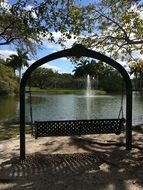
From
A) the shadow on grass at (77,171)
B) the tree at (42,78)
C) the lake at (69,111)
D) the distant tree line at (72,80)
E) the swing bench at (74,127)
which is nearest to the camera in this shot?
the shadow on grass at (77,171)

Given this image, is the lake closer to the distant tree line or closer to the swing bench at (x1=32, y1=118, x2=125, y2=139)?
the swing bench at (x1=32, y1=118, x2=125, y2=139)

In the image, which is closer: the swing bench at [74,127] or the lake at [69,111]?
the swing bench at [74,127]

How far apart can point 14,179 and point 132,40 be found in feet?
30.7

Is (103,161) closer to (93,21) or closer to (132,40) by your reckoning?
(132,40)

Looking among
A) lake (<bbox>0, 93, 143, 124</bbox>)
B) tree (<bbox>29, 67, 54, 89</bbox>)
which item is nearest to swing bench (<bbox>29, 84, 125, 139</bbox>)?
lake (<bbox>0, 93, 143, 124</bbox>)

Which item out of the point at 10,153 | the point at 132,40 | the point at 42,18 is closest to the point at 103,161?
the point at 10,153

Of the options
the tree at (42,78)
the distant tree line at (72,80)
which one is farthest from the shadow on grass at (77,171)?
the tree at (42,78)

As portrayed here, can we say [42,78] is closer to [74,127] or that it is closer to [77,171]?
[74,127]

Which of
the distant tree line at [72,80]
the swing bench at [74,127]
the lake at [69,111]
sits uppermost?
the distant tree line at [72,80]

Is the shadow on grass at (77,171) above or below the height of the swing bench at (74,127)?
below

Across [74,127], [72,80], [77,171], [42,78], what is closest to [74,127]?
[74,127]

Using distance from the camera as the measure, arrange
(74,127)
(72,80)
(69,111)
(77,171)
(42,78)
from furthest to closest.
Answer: (72,80) → (42,78) → (69,111) → (74,127) → (77,171)

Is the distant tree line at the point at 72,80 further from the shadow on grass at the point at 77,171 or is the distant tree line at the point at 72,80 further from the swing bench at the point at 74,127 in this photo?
the shadow on grass at the point at 77,171

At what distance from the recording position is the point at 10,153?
29.9 ft
